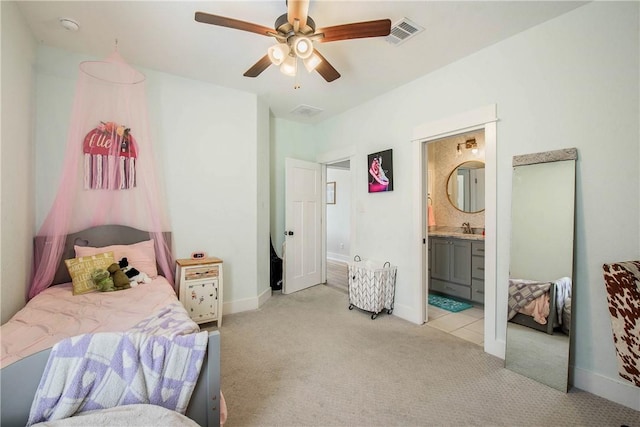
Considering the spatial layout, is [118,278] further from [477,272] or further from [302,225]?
[477,272]

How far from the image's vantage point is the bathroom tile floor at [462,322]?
9.33 feet

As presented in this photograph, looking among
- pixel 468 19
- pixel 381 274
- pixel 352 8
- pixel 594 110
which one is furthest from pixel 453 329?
pixel 352 8

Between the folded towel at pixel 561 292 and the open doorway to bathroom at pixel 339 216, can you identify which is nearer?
the folded towel at pixel 561 292

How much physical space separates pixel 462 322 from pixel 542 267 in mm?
1306

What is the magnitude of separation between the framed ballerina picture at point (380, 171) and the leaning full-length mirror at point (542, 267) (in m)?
1.33

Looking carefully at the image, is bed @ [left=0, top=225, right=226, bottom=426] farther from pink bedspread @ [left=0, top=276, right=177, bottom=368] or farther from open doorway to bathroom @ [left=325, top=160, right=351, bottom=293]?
open doorway to bathroom @ [left=325, top=160, right=351, bottom=293]

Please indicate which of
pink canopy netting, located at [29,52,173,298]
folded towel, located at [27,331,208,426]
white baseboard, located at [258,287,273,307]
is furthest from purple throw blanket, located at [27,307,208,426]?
white baseboard, located at [258,287,273,307]

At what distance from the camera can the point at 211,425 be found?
124 centimetres

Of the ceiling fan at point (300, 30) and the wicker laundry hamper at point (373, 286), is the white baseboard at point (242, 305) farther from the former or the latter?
the ceiling fan at point (300, 30)

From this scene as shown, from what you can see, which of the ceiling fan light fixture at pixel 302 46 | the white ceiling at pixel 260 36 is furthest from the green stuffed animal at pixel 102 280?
the ceiling fan light fixture at pixel 302 46

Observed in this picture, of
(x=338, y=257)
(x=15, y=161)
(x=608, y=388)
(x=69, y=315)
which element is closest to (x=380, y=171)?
(x=608, y=388)

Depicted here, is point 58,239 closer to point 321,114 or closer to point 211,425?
point 211,425

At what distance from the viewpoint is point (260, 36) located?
2.37 meters

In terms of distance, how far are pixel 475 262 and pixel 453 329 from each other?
3.60 feet
